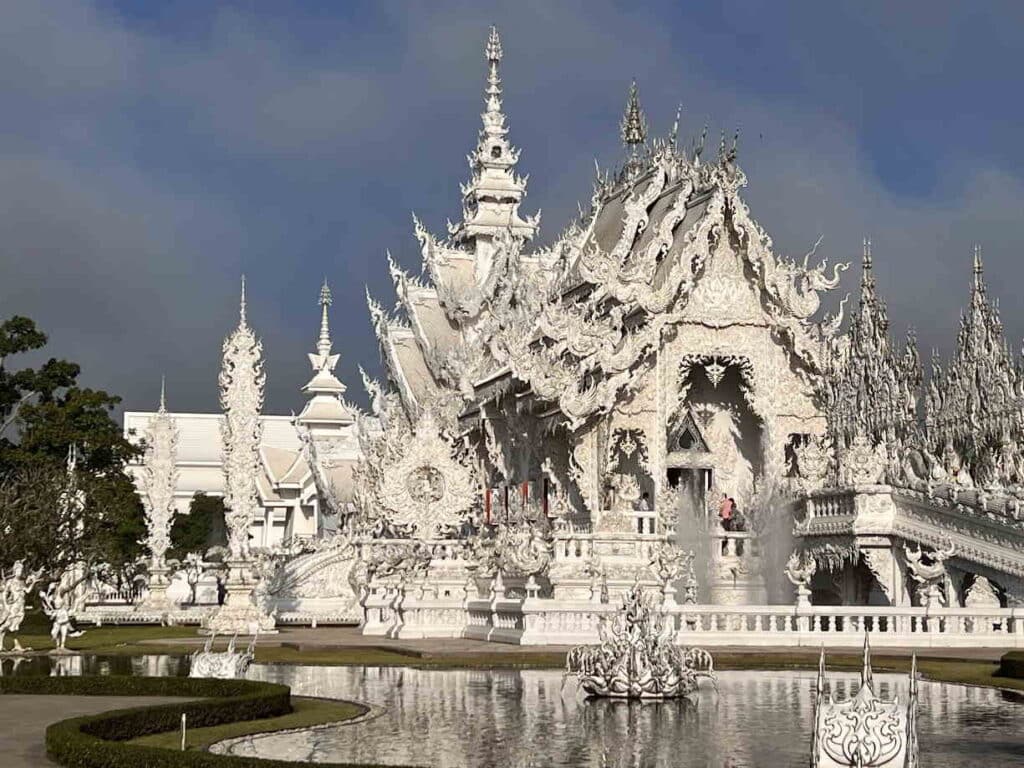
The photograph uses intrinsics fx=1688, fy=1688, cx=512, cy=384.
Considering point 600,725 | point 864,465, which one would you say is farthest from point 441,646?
point 600,725

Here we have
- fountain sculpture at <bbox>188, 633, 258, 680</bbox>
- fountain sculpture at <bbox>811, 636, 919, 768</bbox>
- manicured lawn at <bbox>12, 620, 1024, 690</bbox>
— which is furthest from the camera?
manicured lawn at <bbox>12, 620, 1024, 690</bbox>

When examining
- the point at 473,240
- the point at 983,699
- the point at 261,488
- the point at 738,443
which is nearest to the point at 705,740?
the point at 983,699

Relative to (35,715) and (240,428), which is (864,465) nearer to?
(240,428)

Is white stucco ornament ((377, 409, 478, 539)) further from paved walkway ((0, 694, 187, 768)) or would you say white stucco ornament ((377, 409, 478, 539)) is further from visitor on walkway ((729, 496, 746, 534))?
paved walkway ((0, 694, 187, 768))

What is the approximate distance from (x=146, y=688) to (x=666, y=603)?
10193 mm

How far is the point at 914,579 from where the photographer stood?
2823 cm

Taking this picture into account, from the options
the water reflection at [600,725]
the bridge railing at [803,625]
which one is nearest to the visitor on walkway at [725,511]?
the bridge railing at [803,625]

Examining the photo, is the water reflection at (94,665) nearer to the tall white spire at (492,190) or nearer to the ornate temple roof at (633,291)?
the ornate temple roof at (633,291)

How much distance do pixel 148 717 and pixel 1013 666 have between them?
431 inches

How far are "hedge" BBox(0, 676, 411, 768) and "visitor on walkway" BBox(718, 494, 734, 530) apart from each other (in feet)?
62.3

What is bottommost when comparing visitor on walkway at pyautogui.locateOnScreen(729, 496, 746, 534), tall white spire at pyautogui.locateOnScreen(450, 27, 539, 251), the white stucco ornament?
visitor on walkway at pyautogui.locateOnScreen(729, 496, 746, 534)

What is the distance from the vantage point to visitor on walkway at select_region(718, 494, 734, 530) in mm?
34594

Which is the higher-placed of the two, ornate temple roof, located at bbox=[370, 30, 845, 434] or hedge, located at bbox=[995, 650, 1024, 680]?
ornate temple roof, located at bbox=[370, 30, 845, 434]

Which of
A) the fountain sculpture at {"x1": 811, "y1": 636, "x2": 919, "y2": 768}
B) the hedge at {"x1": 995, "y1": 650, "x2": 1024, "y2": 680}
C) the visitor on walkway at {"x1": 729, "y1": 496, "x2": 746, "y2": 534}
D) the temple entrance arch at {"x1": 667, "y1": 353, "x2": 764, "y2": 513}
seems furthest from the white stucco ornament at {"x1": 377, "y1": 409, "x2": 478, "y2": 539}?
the fountain sculpture at {"x1": 811, "y1": 636, "x2": 919, "y2": 768}
